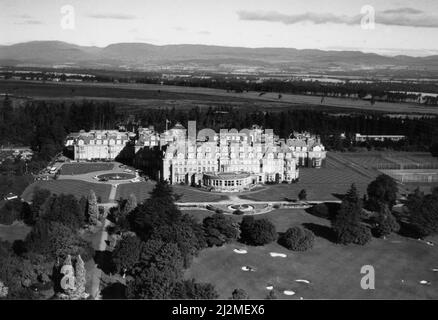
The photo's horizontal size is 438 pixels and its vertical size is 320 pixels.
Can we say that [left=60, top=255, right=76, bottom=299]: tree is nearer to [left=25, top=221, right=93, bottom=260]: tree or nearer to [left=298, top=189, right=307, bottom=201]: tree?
[left=25, top=221, right=93, bottom=260]: tree

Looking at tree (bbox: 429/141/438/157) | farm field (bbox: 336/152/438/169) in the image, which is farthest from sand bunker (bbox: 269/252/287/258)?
tree (bbox: 429/141/438/157)

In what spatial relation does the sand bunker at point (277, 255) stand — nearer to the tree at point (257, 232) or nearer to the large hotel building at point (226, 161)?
the tree at point (257, 232)

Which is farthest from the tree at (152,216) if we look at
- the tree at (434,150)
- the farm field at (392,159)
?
the tree at (434,150)

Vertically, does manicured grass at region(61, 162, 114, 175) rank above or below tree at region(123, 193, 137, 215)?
below

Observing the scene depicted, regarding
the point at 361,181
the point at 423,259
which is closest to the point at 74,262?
the point at 423,259

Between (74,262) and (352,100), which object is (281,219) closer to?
(74,262)
